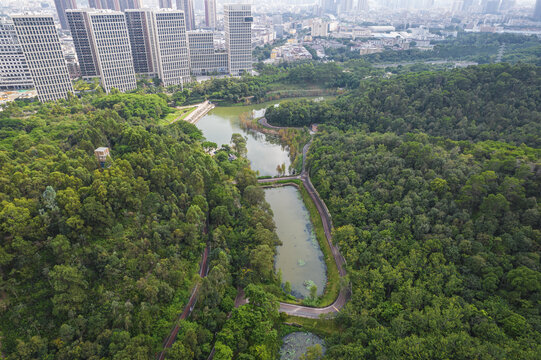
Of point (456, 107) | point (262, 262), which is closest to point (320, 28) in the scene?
point (456, 107)

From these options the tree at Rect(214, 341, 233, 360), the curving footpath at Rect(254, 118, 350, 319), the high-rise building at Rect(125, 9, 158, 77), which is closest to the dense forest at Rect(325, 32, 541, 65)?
the high-rise building at Rect(125, 9, 158, 77)

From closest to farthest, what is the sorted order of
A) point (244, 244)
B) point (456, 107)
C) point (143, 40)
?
point (244, 244) → point (456, 107) → point (143, 40)

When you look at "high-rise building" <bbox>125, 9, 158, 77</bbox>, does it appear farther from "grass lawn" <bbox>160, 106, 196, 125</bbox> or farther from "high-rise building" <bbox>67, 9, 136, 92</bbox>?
"grass lawn" <bbox>160, 106, 196, 125</bbox>

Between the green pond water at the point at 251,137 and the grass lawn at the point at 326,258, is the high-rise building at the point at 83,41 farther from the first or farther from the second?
the grass lawn at the point at 326,258

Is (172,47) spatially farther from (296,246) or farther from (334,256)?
(334,256)

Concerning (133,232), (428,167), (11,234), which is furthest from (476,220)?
(11,234)
